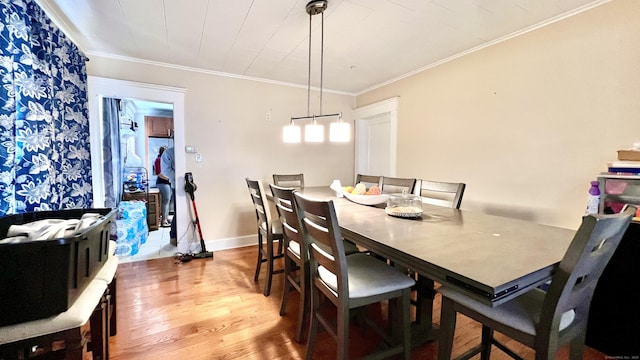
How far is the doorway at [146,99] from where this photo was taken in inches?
110

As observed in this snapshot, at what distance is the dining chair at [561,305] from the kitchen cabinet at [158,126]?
5.74 metres

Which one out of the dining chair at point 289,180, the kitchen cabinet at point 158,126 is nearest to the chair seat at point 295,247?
the dining chair at point 289,180

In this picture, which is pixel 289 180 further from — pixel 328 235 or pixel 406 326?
pixel 406 326

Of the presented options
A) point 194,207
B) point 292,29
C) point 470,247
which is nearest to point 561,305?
point 470,247

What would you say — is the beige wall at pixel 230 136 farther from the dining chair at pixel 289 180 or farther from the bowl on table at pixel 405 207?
the bowl on table at pixel 405 207

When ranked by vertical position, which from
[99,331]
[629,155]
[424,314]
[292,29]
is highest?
[292,29]

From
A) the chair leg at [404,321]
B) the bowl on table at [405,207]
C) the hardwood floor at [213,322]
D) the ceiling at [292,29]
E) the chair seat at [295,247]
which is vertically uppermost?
the ceiling at [292,29]

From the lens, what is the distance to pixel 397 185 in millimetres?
2553

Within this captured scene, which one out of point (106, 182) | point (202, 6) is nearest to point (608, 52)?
point (202, 6)

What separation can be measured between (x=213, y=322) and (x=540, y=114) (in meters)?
3.08

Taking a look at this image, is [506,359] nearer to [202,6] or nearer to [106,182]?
[202,6]

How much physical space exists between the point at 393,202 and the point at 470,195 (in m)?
1.33

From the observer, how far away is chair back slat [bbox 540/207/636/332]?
0.86 metres

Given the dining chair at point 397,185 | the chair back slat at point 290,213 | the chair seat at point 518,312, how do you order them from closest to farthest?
the chair seat at point 518,312
the chair back slat at point 290,213
the dining chair at point 397,185
